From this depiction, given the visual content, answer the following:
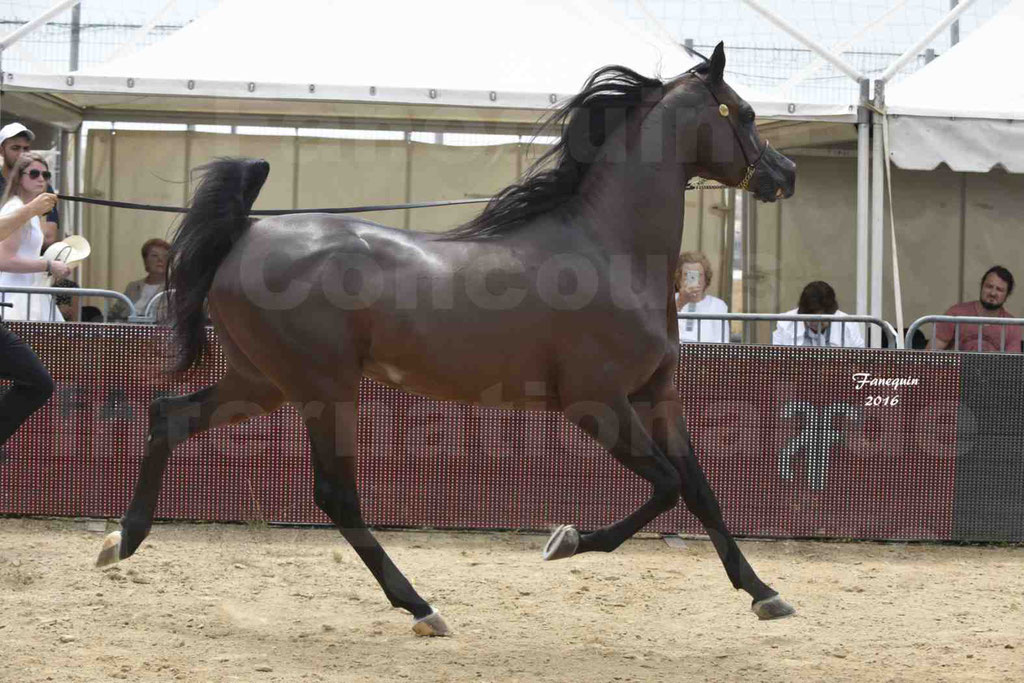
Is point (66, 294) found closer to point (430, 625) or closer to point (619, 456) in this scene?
point (430, 625)

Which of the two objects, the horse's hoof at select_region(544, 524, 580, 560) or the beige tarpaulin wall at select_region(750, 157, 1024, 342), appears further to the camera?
the beige tarpaulin wall at select_region(750, 157, 1024, 342)

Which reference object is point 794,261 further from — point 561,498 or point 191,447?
point 191,447

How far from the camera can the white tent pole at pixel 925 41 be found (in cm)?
732

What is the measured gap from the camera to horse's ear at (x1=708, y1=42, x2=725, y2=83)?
4430 mm

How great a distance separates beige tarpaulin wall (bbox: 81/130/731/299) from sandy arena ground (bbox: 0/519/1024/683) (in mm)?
3122

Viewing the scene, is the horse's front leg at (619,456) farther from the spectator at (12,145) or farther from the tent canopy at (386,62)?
the tent canopy at (386,62)

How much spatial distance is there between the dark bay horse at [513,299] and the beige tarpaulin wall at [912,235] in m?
4.69

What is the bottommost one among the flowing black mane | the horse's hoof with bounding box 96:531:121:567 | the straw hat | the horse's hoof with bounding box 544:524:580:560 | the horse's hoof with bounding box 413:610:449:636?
the horse's hoof with bounding box 413:610:449:636

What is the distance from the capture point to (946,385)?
6367 mm

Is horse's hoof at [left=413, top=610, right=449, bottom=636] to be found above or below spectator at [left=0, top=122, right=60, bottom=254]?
below

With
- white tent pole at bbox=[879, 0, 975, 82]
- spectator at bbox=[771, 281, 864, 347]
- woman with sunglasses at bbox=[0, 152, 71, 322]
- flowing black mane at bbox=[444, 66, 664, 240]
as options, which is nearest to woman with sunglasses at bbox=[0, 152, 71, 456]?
woman with sunglasses at bbox=[0, 152, 71, 322]

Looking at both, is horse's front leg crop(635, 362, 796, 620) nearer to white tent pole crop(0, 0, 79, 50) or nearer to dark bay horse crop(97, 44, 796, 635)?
dark bay horse crop(97, 44, 796, 635)

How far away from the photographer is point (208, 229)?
14.4 ft

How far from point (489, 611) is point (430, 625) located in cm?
57
